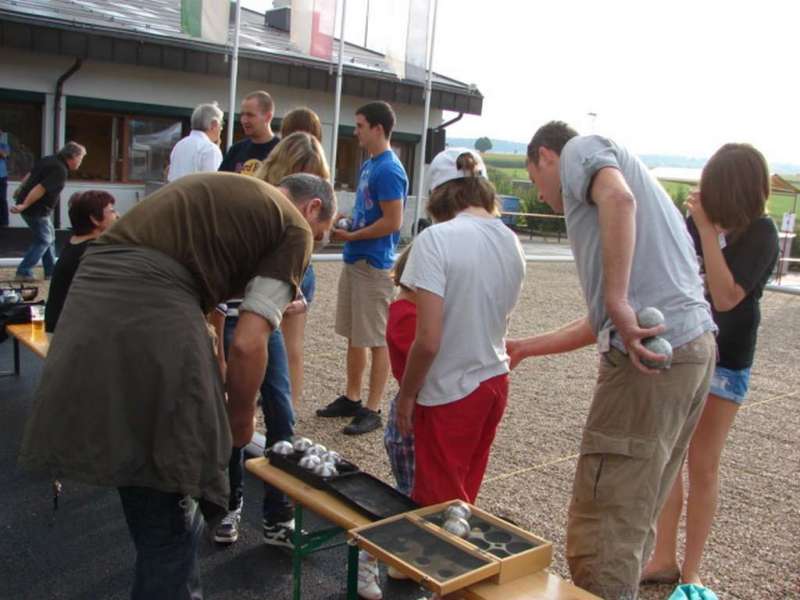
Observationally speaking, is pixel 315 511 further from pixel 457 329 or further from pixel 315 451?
pixel 457 329

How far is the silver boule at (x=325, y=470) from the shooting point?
10.0 ft

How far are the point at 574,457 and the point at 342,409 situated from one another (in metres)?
1.51

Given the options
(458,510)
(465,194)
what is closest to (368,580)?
(458,510)

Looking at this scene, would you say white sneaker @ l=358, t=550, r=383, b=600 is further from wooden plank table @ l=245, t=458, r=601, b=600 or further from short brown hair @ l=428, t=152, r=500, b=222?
short brown hair @ l=428, t=152, r=500, b=222

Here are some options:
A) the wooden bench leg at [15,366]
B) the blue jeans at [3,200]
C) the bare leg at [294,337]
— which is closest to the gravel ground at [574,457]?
the bare leg at [294,337]

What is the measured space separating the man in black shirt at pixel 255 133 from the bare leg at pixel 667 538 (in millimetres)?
3017

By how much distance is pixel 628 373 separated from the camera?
8.43 ft

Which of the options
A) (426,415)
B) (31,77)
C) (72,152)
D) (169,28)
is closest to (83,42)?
(31,77)

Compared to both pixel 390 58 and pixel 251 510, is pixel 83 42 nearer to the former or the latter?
pixel 390 58

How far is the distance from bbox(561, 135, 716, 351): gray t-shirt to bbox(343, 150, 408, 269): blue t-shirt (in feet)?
9.18

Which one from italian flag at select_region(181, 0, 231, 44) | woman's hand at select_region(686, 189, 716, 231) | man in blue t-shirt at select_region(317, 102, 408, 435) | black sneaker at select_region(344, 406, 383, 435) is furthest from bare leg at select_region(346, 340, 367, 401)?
italian flag at select_region(181, 0, 231, 44)

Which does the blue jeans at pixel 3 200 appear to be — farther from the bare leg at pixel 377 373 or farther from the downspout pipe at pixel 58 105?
the bare leg at pixel 377 373

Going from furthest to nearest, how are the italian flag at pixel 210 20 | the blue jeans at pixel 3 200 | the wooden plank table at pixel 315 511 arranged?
1. the blue jeans at pixel 3 200
2. the italian flag at pixel 210 20
3. the wooden plank table at pixel 315 511

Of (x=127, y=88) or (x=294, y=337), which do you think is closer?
(x=294, y=337)
